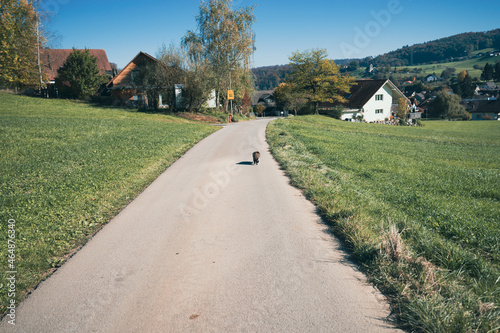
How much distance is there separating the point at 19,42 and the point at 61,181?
40951mm

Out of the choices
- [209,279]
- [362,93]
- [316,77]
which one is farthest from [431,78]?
[209,279]

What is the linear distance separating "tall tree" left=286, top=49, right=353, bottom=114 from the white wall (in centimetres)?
925

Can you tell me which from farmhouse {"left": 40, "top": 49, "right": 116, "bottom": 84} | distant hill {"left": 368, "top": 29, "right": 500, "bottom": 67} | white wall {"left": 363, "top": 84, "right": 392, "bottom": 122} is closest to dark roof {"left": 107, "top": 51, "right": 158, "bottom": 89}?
farmhouse {"left": 40, "top": 49, "right": 116, "bottom": 84}

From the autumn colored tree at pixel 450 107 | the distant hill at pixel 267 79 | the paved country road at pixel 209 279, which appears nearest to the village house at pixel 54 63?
the paved country road at pixel 209 279

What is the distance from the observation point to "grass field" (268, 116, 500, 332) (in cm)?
352

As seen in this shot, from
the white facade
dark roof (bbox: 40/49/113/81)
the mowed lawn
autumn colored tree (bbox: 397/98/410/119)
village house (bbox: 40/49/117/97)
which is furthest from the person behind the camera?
autumn colored tree (bbox: 397/98/410/119)

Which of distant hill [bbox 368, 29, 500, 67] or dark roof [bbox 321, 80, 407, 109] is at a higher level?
distant hill [bbox 368, 29, 500, 67]

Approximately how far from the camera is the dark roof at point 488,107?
83.3 metres

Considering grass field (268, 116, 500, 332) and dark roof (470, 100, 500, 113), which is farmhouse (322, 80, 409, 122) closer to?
dark roof (470, 100, 500, 113)

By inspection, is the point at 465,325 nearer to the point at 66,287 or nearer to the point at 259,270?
the point at 259,270

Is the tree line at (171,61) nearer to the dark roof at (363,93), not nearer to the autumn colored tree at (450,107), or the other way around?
the dark roof at (363,93)

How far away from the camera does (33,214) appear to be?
22.6ft

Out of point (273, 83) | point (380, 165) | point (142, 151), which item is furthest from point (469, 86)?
point (142, 151)

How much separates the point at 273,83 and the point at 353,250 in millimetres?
175860
